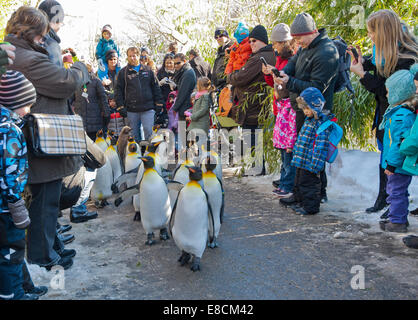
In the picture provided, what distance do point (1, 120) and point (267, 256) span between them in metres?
2.26

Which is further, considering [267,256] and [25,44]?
[267,256]

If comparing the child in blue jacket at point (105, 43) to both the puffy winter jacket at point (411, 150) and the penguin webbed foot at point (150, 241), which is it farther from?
the puffy winter jacket at point (411, 150)

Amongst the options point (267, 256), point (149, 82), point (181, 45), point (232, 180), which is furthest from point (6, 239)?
point (181, 45)

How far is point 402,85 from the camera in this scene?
3611mm

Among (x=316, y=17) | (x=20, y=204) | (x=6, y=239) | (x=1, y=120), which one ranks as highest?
(x=316, y=17)

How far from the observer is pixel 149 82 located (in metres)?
7.12

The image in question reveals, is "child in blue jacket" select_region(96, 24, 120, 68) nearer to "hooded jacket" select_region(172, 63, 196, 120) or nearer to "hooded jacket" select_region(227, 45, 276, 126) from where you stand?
"hooded jacket" select_region(172, 63, 196, 120)

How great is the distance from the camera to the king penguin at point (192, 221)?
3.16 m

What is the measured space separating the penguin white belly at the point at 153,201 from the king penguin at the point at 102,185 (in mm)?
1338

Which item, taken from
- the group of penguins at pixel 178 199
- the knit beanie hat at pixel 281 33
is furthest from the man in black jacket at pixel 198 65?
the group of penguins at pixel 178 199

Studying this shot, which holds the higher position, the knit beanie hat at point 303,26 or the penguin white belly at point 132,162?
the knit beanie hat at point 303,26

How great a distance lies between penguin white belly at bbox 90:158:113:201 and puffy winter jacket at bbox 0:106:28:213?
2.62 metres

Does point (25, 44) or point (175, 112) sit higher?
point (25, 44)
